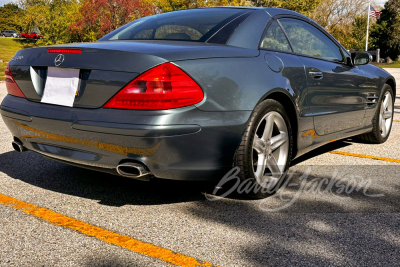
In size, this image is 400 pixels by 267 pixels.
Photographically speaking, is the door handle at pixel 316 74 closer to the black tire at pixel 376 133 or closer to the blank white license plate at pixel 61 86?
the black tire at pixel 376 133

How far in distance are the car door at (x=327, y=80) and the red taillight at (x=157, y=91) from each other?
148 centimetres

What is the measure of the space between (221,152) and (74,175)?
5.35 feet

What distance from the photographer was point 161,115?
2.45 m

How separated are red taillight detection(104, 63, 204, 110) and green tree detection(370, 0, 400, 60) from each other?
50172 millimetres

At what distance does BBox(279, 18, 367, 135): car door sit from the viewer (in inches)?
146

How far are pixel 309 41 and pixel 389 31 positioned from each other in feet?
160

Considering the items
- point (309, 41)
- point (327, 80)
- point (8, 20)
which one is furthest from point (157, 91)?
point (8, 20)

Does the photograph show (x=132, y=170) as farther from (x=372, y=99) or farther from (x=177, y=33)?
(x=372, y=99)

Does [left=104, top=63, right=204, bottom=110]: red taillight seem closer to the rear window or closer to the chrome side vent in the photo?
the rear window

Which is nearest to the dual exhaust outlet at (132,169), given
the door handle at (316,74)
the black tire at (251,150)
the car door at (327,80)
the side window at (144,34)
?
the black tire at (251,150)

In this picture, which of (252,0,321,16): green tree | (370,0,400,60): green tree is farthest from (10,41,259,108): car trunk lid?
(370,0,400,60): green tree

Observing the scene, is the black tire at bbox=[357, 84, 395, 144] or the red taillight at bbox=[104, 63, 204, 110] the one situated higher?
the red taillight at bbox=[104, 63, 204, 110]

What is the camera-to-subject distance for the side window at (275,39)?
333cm

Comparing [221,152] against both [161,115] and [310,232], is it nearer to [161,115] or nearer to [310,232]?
[161,115]
